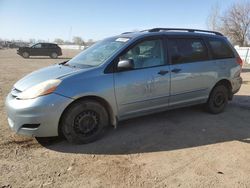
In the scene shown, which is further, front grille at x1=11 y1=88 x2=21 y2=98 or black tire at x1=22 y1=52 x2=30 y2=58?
black tire at x1=22 y1=52 x2=30 y2=58

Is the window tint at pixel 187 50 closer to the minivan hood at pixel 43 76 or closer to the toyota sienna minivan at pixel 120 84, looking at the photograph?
the toyota sienna minivan at pixel 120 84

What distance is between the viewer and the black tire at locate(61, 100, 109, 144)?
4.03m

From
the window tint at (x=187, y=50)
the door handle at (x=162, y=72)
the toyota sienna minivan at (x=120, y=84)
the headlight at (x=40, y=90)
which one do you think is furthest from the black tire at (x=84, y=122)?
the window tint at (x=187, y=50)

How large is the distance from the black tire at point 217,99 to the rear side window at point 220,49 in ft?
2.29

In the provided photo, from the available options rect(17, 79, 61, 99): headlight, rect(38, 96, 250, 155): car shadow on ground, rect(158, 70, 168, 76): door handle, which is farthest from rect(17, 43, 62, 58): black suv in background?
rect(17, 79, 61, 99): headlight

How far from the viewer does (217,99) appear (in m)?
5.93

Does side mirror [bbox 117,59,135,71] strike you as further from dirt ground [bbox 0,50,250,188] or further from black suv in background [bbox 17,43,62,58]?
black suv in background [bbox 17,43,62,58]

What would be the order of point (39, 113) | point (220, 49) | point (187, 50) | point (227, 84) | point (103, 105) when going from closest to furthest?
point (39, 113), point (103, 105), point (187, 50), point (220, 49), point (227, 84)

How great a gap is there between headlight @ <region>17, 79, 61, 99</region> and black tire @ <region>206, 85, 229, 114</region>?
352 cm

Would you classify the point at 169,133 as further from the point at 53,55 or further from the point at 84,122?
the point at 53,55

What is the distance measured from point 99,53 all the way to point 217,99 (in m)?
2.95

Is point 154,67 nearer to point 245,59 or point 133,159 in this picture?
point 133,159

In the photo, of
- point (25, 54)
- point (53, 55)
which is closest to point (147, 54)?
point (53, 55)

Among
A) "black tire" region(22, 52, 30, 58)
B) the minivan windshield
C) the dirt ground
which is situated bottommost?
"black tire" region(22, 52, 30, 58)
